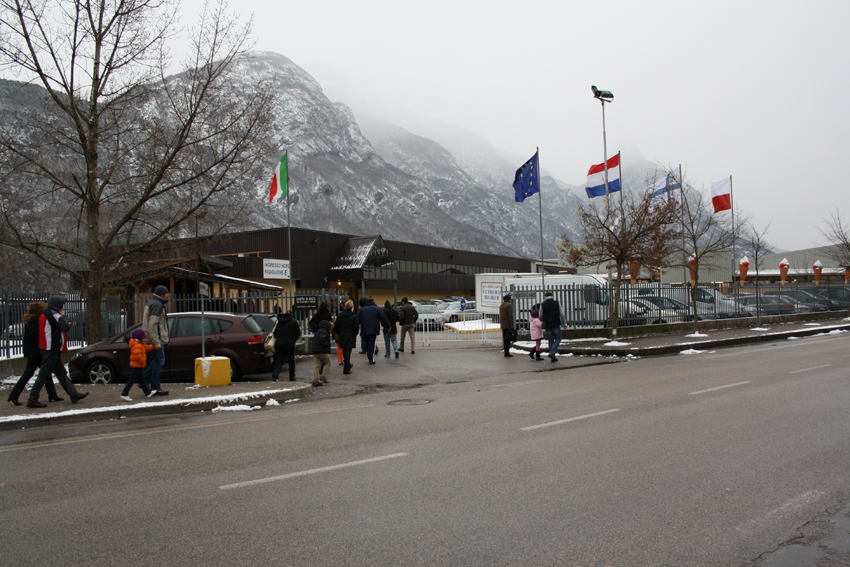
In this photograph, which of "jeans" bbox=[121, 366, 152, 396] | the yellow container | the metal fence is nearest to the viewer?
"jeans" bbox=[121, 366, 152, 396]

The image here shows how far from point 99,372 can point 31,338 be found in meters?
3.76

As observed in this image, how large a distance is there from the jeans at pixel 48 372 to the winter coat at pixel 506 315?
1160cm

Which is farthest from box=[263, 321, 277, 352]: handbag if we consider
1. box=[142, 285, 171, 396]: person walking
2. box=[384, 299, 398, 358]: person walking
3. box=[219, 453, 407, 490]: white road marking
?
box=[219, 453, 407, 490]: white road marking

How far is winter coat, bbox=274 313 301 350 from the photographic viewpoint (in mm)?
12930

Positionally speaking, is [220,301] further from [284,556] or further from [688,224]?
[688,224]

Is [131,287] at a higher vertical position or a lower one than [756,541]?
higher

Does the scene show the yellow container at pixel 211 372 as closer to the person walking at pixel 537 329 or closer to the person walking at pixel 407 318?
the person walking at pixel 407 318

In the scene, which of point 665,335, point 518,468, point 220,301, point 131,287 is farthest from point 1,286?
point 518,468

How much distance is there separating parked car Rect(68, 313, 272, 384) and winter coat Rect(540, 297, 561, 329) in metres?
7.84

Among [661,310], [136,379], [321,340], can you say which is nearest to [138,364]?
[136,379]

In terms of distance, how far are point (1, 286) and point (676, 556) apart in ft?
164

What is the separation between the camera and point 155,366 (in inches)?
428

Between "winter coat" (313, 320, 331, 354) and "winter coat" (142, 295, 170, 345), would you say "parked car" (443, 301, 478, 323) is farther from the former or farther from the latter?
"winter coat" (142, 295, 170, 345)

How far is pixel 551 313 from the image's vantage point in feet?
54.8
